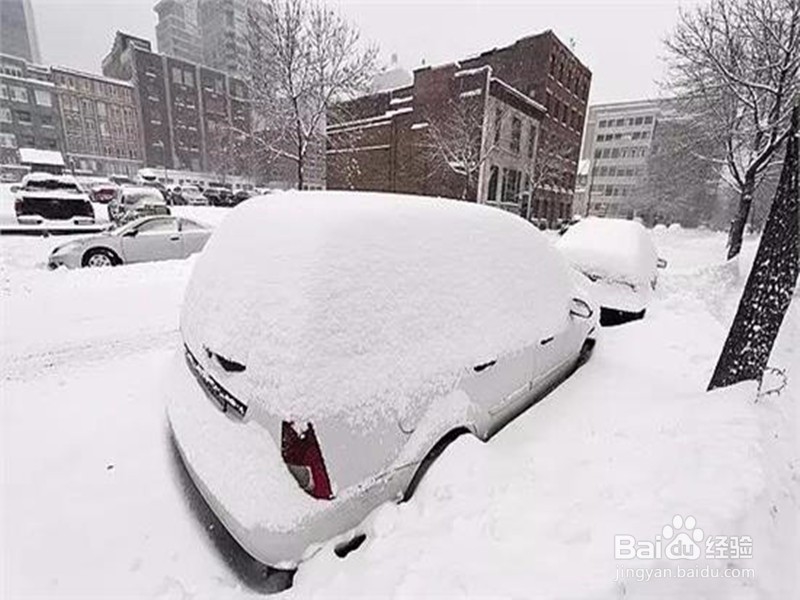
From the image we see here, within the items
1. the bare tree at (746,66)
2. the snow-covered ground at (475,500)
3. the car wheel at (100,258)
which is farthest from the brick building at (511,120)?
the snow-covered ground at (475,500)

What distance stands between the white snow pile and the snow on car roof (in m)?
3.80

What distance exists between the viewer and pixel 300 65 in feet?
56.0

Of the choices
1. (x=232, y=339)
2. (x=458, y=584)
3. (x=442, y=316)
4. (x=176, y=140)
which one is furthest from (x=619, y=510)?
(x=176, y=140)

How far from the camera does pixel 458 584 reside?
67.9 inches

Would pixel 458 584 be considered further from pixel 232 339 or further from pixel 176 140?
pixel 176 140

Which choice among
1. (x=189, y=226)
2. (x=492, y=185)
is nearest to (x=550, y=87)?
(x=492, y=185)

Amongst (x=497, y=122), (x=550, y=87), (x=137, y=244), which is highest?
(x=550, y=87)

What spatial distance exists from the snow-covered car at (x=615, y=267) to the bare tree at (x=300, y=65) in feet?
43.8

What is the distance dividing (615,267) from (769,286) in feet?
9.25

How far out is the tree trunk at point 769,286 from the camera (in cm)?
319

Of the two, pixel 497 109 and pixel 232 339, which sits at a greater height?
pixel 497 109

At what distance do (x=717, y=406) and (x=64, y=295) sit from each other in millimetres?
7374

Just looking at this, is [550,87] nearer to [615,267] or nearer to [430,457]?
[615,267]

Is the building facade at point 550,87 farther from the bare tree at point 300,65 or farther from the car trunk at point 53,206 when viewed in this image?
the car trunk at point 53,206
